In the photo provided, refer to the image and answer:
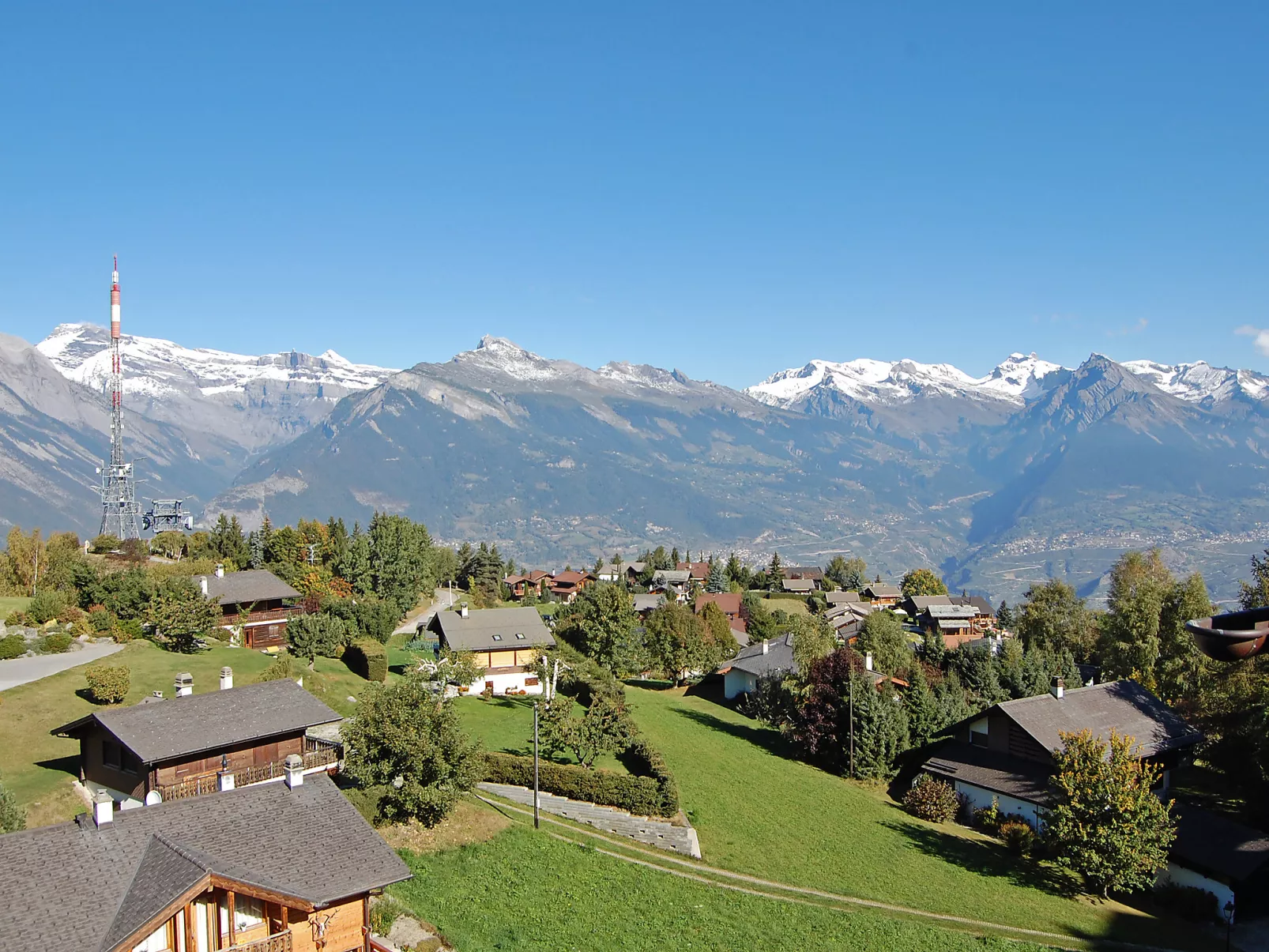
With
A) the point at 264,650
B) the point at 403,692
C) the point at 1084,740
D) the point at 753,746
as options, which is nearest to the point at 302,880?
the point at 403,692

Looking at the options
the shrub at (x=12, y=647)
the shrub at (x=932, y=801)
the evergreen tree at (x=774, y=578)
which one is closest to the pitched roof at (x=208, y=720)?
the shrub at (x=12, y=647)

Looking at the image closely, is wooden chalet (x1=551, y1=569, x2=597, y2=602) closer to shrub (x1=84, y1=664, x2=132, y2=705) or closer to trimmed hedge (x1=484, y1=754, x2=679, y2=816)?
shrub (x1=84, y1=664, x2=132, y2=705)

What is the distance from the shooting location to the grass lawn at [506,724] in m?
47.4

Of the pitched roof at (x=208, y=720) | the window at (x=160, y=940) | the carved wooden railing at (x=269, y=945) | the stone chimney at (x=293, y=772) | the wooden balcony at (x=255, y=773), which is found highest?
the stone chimney at (x=293, y=772)

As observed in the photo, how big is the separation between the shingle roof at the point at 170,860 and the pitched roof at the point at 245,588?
5184cm

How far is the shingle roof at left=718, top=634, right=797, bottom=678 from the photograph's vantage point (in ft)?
225

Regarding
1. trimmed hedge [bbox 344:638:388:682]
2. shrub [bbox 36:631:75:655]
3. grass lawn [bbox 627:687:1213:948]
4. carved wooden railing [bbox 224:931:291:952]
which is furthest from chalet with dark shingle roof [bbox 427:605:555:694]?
carved wooden railing [bbox 224:931:291:952]

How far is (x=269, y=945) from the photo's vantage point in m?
22.2

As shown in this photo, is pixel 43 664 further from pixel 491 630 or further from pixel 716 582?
pixel 716 582

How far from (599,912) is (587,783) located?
11.3 m

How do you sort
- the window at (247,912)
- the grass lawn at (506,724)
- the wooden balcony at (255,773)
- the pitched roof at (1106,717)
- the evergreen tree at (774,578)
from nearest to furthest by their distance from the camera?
1. the window at (247,912)
2. the wooden balcony at (255,773)
3. the grass lawn at (506,724)
4. the pitched roof at (1106,717)
5. the evergreen tree at (774,578)

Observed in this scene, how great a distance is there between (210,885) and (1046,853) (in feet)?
123

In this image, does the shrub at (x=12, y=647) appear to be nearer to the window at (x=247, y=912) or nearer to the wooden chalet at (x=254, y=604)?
the wooden chalet at (x=254, y=604)

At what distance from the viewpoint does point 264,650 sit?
74125 mm
